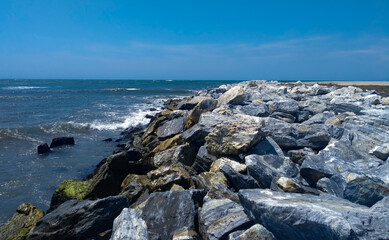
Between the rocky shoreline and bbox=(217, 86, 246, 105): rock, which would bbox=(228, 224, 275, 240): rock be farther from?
bbox=(217, 86, 246, 105): rock

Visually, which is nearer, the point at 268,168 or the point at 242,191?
the point at 242,191

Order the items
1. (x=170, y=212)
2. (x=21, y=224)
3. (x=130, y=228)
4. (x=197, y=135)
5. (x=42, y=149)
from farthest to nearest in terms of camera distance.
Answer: (x=42, y=149), (x=197, y=135), (x=21, y=224), (x=170, y=212), (x=130, y=228)

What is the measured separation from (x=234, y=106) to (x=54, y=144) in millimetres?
8268

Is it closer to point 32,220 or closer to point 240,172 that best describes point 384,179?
point 240,172

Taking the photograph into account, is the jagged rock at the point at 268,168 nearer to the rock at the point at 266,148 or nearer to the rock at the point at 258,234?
the rock at the point at 266,148

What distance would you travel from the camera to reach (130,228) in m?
3.04

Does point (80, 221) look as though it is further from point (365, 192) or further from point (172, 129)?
point (172, 129)

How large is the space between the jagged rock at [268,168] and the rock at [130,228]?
2133mm

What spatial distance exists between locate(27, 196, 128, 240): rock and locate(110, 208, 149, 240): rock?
2.75ft

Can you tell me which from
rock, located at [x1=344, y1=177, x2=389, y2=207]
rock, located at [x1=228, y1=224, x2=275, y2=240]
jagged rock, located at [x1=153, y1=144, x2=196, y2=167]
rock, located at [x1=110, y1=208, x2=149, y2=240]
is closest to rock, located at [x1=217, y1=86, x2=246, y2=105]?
jagged rock, located at [x1=153, y1=144, x2=196, y2=167]

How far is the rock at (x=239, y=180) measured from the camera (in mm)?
4168

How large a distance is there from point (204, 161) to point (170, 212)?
6.50 feet

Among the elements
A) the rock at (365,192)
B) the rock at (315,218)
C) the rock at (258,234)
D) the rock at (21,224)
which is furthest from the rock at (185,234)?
the rock at (21,224)

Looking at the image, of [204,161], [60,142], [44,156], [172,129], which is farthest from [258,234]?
[60,142]
